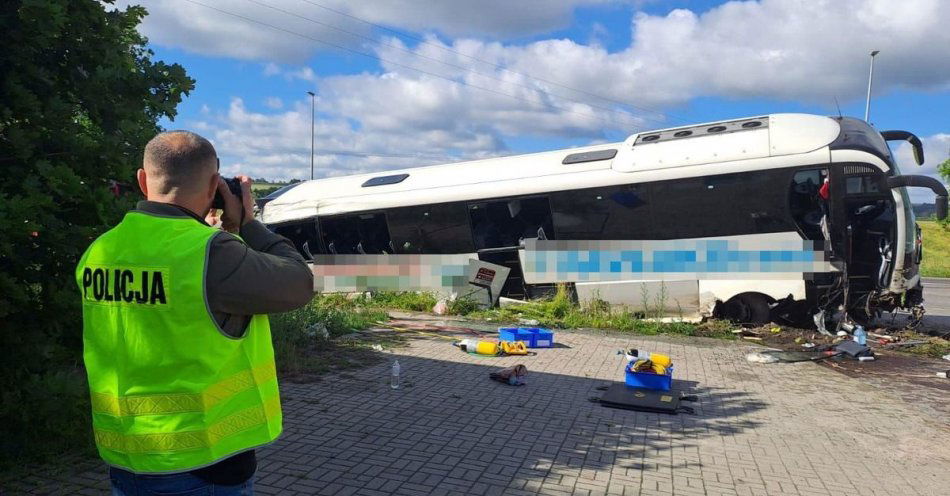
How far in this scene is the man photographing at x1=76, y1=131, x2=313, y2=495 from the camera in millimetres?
2066

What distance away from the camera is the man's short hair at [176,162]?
2215 mm

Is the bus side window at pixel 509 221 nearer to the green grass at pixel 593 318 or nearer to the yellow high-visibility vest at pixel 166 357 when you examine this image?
the green grass at pixel 593 318

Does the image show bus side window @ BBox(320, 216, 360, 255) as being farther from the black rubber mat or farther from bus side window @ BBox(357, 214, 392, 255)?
the black rubber mat

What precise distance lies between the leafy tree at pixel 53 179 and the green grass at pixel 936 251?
34772 millimetres

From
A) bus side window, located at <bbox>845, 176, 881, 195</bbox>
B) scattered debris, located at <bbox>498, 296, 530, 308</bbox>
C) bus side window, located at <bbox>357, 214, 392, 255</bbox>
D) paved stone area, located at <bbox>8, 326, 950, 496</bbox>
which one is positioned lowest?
paved stone area, located at <bbox>8, 326, 950, 496</bbox>

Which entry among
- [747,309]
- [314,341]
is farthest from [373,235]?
[747,309]

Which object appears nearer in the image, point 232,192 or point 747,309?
point 232,192

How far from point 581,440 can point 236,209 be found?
4044 mm

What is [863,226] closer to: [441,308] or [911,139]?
[911,139]

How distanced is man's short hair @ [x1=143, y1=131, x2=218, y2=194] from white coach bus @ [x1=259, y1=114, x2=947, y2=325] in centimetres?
1023

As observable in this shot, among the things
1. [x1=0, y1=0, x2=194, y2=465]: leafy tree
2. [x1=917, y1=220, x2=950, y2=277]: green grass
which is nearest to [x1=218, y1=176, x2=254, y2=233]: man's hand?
[x1=0, y1=0, x2=194, y2=465]: leafy tree

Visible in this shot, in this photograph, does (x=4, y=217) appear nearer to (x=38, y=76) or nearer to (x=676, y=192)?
(x=38, y=76)

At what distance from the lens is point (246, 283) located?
211 centimetres

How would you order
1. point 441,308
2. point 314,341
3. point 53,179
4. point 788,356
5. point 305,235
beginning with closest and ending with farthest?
1. point 53,179
2. point 314,341
3. point 788,356
4. point 441,308
5. point 305,235
